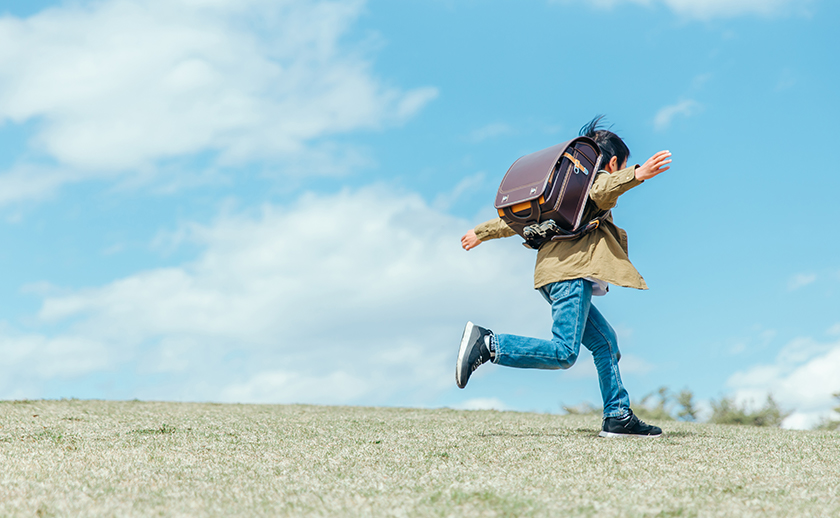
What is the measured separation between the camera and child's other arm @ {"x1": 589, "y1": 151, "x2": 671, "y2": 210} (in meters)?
4.40

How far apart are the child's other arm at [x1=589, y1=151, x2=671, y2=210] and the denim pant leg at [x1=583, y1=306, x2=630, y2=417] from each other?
0.85 m

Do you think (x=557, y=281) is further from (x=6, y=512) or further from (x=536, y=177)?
(x=6, y=512)

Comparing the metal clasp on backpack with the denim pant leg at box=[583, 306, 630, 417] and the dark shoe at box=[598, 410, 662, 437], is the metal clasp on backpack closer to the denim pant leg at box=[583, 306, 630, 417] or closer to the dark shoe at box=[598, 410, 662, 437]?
the denim pant leg at box=[583, 306, 630, 417]

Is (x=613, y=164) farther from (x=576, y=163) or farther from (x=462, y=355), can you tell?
(x=462, y=355)

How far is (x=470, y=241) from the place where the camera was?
18.1ft

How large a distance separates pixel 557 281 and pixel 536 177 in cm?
72

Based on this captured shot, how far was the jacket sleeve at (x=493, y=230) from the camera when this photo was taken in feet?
17.3

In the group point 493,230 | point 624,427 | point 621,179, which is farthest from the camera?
point 493,230

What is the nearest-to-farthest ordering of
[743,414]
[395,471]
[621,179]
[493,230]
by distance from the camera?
[395,471]
[621,179]
[493,230]
[743,414]

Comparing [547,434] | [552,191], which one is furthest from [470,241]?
[547,434]

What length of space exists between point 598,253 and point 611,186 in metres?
0.47

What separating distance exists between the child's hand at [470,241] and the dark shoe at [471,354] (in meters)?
1.22

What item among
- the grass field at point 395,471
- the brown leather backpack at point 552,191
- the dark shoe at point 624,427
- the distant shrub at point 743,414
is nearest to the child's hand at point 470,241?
the brown leather backpack at point 552,191

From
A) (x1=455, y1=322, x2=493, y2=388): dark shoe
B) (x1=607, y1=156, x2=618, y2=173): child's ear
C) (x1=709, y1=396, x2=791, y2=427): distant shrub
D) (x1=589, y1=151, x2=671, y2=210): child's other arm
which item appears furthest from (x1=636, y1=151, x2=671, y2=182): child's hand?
(x1=709, y1=396, x2=791, y2=427): distant shrub
